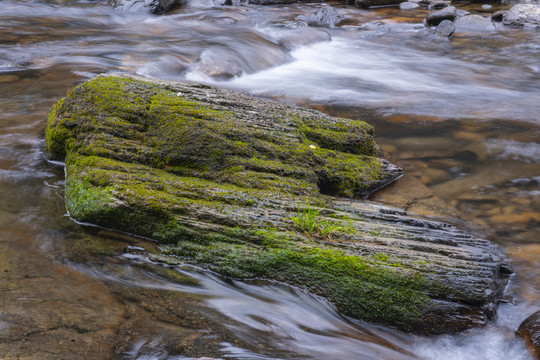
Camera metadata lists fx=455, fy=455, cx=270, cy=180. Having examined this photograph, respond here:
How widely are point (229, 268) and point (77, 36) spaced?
10.7 meters

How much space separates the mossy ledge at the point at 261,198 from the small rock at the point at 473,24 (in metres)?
11.7

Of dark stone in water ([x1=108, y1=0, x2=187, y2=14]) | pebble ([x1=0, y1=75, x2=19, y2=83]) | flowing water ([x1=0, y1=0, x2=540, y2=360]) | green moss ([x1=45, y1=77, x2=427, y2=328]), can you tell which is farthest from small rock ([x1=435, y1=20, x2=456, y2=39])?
pebble ([x1=0, y1=75, x2=19, y2=83])

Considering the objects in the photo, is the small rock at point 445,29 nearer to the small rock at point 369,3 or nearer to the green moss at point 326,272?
the small rock at point 369,3

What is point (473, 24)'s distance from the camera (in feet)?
49.9

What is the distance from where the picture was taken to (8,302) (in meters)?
3.29

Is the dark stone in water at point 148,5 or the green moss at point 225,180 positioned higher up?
the dark stone in water at point 148,5

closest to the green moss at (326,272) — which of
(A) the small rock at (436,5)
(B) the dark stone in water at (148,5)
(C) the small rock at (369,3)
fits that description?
(B) the dark stone in water at (148,5)

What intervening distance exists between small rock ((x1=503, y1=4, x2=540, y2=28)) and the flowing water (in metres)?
0.65

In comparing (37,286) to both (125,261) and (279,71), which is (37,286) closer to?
(125,261)

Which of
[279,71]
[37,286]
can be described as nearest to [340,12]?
[279,71]

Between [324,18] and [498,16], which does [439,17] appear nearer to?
[498,16]

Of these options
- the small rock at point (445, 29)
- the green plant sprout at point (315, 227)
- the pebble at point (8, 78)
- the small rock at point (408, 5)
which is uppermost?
the small rock at point (408, 5)

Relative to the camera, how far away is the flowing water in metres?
3.27

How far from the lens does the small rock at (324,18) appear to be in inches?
621
